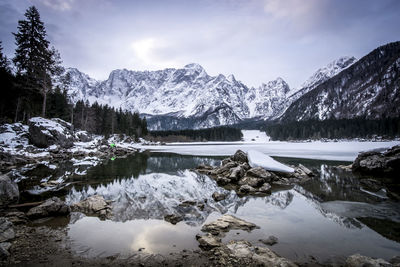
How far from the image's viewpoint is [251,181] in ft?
52.9

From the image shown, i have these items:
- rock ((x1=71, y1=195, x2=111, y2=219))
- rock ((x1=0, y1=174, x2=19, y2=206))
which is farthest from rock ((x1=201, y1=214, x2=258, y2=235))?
rock ((x1=0, y1=174, x2=19, y2=206))

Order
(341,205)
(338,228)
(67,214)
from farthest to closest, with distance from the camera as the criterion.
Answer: (341,205) → (67,214) → (338,228)

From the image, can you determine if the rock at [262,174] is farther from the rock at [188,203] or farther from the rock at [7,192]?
the rock at [7,192]

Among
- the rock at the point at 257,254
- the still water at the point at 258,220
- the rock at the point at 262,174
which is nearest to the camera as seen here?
the rock at the point at 257,254

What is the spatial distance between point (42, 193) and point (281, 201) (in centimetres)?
1562

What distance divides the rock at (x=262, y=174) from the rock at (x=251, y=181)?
573mm

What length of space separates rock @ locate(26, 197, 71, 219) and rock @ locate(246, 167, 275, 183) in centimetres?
1385

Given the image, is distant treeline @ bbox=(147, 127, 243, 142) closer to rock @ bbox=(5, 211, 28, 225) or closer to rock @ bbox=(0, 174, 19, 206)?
rock @ bbox=(0, 174, 19, 206)

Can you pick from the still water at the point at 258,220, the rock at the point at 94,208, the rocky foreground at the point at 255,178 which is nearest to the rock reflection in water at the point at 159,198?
the still water at the point at 258,220

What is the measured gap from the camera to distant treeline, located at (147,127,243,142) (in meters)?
152

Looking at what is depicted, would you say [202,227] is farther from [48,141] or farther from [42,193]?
[48,141]

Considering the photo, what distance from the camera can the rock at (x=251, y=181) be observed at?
15.7 meters

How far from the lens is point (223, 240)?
22.4ft

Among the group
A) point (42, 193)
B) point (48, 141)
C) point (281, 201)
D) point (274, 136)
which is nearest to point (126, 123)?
point (48, 141)
